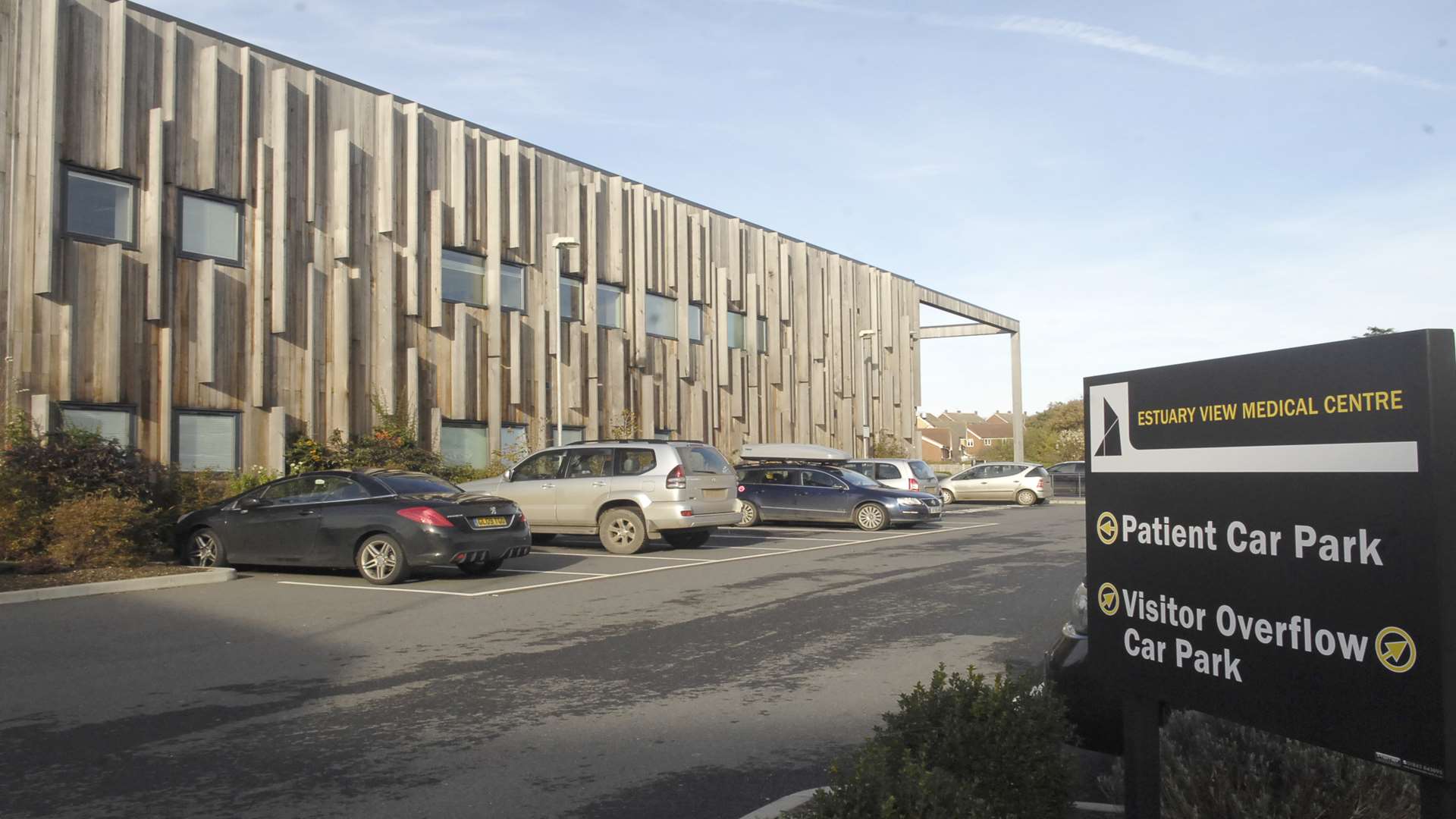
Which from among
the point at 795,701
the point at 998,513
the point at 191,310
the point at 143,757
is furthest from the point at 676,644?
the point at 998,513

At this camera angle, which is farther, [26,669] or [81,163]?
[81,163]

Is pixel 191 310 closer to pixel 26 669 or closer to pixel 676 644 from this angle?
pixel 26 669

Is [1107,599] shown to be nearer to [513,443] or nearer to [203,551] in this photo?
[203,551]

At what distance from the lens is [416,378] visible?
73.8ft

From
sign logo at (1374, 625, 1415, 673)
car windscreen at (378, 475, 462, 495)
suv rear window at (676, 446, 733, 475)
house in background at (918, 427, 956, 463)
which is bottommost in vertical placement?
sign logo at (1374, 625, 1415, 673)

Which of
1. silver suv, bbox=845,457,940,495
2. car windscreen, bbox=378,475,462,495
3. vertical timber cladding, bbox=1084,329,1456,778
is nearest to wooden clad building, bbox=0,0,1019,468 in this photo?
silver suv, bbox=845,457,940,495

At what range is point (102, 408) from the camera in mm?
17297

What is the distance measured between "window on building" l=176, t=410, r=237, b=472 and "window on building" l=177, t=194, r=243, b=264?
2677 millimetres

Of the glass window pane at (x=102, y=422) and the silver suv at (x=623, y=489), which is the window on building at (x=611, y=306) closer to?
the silver suv at (x=623, y=489)

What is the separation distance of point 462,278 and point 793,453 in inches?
358

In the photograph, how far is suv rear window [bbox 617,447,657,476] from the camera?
18078 mm

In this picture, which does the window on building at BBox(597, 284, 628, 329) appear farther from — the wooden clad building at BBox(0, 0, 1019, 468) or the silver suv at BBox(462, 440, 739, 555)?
the silver suv at BBox(462, 440, 739, 555)

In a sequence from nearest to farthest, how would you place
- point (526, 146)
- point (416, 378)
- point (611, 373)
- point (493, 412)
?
point (416, 378)
point (493, 412)
point (526, 146)
point (611, 373)

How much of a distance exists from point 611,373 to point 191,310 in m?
11.3
